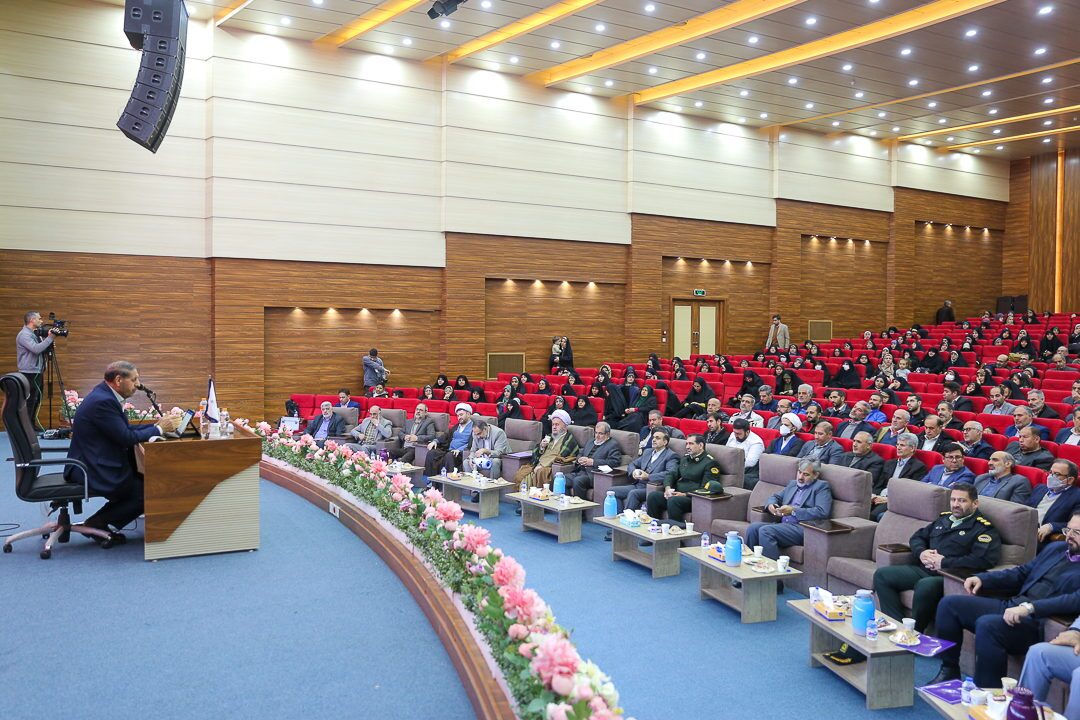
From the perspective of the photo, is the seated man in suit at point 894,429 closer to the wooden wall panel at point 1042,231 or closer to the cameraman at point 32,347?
the cameraman at point 32,347

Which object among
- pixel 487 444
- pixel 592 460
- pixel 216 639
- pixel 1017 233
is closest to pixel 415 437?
pixel 487 444

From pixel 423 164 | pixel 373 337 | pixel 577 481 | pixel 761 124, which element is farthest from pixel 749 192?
pixel 577 481

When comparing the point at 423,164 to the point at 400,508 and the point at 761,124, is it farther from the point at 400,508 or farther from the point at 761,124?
the point at 400,508

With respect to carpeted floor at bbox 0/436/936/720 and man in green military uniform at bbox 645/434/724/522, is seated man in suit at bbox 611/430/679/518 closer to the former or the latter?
man in green military uniform at bbox 645/434/724/522

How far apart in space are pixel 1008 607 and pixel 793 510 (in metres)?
1.81

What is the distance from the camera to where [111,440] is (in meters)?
5.34

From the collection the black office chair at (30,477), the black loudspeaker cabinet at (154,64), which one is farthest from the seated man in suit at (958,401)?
the black loudspeaker cabinet at (154,64)

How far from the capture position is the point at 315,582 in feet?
16.3

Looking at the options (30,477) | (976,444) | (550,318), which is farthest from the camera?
(550,318)

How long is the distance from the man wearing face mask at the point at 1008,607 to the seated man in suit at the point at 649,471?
2971mm

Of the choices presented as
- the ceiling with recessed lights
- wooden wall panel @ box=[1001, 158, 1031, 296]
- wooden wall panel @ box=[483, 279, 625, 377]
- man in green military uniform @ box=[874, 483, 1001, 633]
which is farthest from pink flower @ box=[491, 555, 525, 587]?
wooden wall panel @ box=[1001, 158, 1031, 296]

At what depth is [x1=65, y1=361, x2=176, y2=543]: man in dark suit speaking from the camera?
5.24 metres

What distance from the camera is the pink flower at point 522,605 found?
3.08m

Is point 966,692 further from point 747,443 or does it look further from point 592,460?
point 592,460
